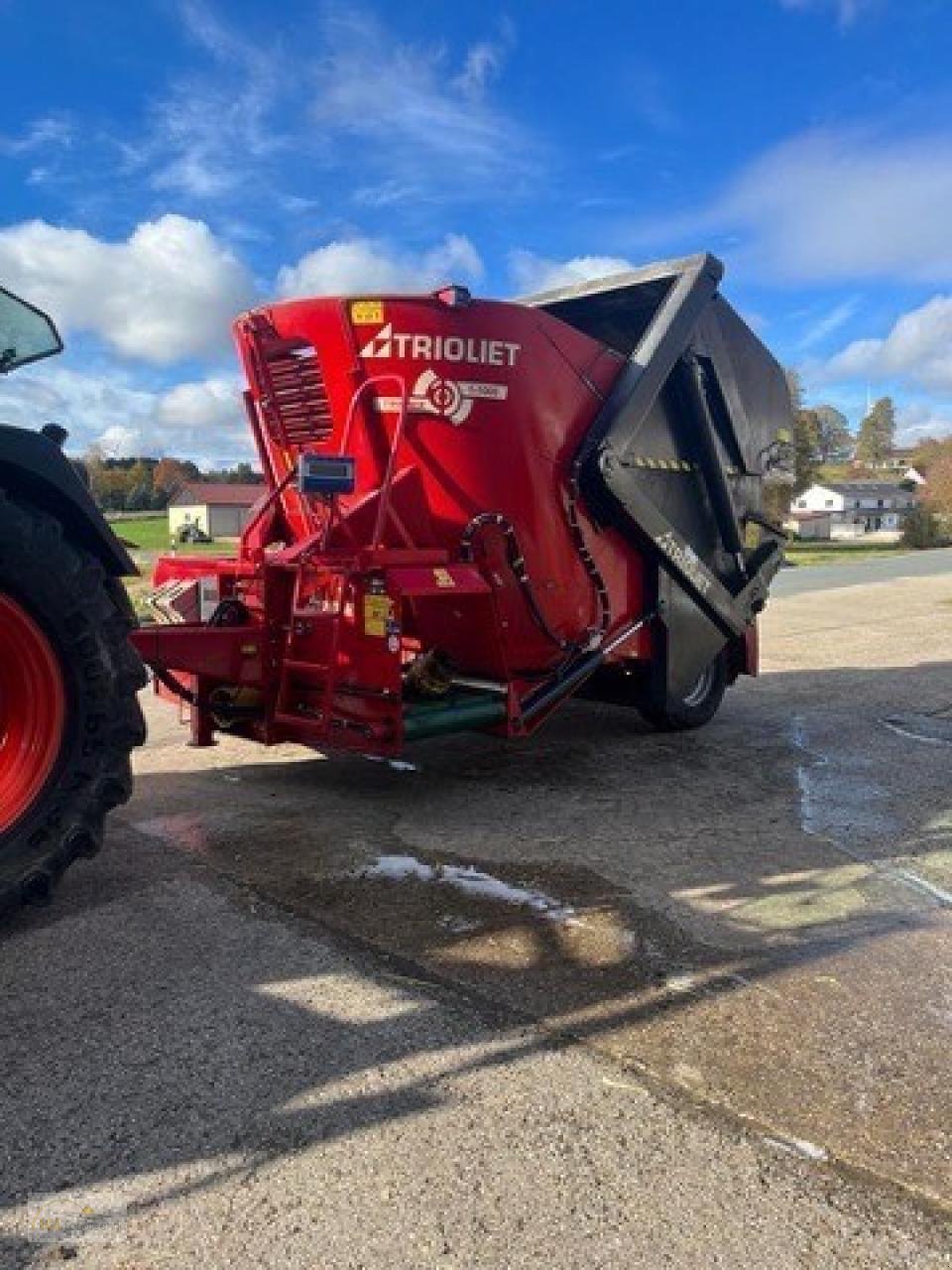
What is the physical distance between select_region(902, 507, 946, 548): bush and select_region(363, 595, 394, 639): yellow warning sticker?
46.9 metres

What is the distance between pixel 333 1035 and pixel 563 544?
10.6 ft

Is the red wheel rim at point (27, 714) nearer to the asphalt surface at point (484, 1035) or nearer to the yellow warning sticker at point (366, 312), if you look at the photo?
the asphalt surface at point (484, 1035)

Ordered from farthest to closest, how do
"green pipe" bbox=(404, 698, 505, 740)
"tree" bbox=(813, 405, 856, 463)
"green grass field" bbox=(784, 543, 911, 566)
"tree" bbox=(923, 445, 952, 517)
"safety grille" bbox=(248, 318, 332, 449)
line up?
"tree" bbox=(813, 405, 856, 463) → "tree" bbox=(923, 445, 952, 517) → "green grass field" bbox=(784, 543, 911, 566) → "safety grille" bbox=(248, 318, 332, 449) → "green pipe" bbox=(404, 698, 505, 740)

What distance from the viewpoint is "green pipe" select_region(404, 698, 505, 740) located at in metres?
4.81

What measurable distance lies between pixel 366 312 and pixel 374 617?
1.52 metres

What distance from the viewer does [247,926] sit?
3498mm

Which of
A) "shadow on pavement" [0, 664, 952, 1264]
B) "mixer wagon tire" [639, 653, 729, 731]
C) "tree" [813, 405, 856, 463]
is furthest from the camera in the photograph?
"tree" [813, 405, 856, 463]

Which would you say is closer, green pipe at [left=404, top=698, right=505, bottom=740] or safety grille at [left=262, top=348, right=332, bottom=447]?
green pipe at [left=404, top=698, right=505, bottom=740]

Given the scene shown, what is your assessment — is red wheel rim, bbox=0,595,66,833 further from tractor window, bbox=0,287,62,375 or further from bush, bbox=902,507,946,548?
bush, bbox=902,507,946,548

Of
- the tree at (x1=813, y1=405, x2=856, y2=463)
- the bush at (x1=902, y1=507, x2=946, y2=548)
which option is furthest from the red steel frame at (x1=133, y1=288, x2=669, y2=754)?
the tree at (x1=813, y1=405, x2=856, y2=463)

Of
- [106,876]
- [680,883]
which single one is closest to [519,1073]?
[680,883]

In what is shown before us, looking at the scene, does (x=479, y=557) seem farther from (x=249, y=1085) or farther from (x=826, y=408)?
(x=826, y=408)

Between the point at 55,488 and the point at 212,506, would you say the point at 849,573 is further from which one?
the point at 212,506

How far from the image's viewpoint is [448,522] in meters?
5.18
